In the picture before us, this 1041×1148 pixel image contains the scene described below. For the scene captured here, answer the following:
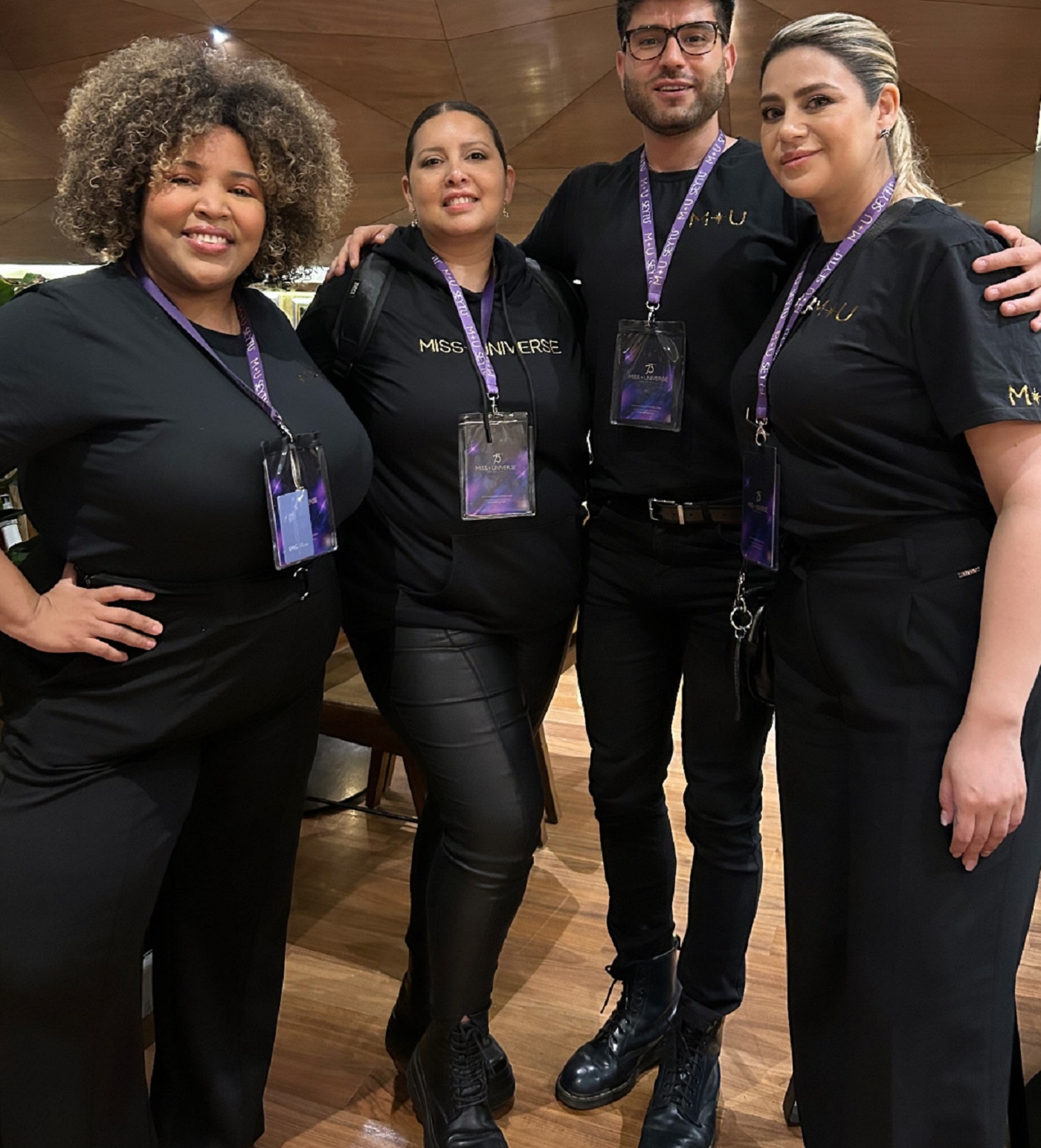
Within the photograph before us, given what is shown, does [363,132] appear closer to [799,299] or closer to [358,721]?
[358,721]

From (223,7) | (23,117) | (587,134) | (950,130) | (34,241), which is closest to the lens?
(223,7)

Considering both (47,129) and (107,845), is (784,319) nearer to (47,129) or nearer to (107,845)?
(107,845)

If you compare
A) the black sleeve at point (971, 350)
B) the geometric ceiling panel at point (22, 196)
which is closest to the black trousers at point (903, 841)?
the black sleeve at point (971, 350)

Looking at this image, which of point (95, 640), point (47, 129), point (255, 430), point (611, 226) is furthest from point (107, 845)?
point (47, 129)

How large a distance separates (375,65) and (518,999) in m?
5.24

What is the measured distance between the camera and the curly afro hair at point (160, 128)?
1.35m

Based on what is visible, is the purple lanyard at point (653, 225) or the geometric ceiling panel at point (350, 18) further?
the geometric ceiling panel at point (350, 18)

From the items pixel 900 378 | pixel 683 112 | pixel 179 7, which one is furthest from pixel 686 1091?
pixel 179 7

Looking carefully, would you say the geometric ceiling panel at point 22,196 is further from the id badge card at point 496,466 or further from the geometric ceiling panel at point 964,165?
the id badge card at point 496,466

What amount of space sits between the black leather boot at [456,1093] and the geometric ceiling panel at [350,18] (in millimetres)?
5116

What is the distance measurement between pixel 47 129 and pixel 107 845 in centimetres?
683

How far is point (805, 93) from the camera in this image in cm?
130

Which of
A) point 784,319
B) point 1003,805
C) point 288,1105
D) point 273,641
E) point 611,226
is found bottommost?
point 288,1105

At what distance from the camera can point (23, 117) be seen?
6496 mm
